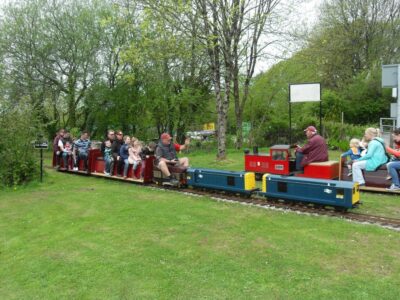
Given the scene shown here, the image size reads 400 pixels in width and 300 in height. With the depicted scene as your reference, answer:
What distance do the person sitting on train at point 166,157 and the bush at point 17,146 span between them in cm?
417

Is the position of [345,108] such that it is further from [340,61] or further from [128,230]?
[128,230]

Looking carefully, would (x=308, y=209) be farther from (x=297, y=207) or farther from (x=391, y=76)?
(x=391, y=76)

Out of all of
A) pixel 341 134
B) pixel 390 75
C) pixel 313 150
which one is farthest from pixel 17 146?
pixel 390 75

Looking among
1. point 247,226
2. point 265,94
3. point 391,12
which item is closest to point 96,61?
point 265,94

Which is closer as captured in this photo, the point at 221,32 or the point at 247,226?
the point at 247,226

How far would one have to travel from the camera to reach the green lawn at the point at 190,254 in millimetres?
4547

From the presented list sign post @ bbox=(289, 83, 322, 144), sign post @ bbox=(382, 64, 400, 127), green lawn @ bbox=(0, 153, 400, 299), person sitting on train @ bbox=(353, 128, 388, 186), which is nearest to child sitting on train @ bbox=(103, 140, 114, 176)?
green lawn @ bbox=(0, 153, 400, 299)

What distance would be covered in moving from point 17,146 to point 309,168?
8.73 m

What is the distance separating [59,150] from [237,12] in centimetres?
903

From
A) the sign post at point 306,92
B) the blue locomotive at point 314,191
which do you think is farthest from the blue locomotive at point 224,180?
the sign post at point 306,92

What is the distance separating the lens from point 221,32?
1572 cm

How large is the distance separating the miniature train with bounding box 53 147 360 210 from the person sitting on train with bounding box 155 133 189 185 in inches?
7.7

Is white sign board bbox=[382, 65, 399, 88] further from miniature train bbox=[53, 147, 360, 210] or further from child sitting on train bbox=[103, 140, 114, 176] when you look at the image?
child sitting on train bbox=[103, 140, 114, 176]

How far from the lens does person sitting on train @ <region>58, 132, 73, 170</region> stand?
15.3 metres
